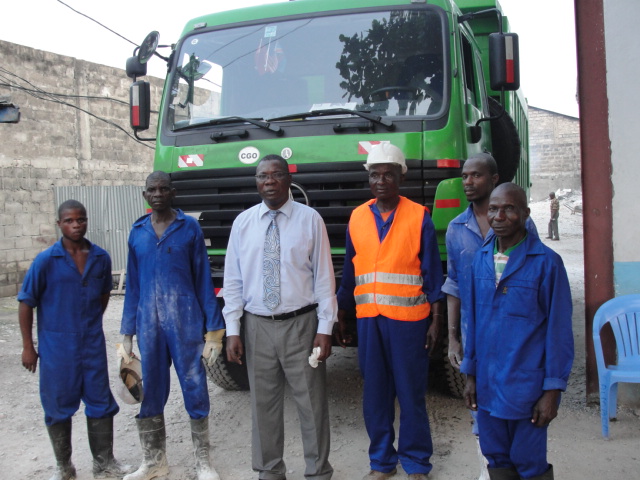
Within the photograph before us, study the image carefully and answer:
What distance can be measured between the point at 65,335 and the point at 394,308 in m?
1.79

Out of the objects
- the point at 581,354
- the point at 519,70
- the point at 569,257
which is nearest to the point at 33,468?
the point at 519,70

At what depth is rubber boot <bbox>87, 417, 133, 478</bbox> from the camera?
3615 millimetres

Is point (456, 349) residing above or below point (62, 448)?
above

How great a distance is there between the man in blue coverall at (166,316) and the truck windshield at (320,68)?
122cm

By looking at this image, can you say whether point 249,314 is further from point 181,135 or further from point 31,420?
point 31,420

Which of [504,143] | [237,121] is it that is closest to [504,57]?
[504,143]

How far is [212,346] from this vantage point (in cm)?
354

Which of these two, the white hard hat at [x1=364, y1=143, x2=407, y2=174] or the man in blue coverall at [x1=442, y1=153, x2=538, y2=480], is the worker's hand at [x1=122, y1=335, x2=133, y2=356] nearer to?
the white hard hat at [x1=364, y1=143, x2=407, y2=174]

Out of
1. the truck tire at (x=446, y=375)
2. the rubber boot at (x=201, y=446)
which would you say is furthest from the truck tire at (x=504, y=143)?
the rubber boot at (x=201, y=446)

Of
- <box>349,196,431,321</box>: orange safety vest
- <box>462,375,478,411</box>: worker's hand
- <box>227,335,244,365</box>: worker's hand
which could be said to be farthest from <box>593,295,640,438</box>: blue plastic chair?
<box>227,335,244,365</box>: worker's hand

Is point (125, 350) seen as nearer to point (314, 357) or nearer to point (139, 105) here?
point (314, 357)

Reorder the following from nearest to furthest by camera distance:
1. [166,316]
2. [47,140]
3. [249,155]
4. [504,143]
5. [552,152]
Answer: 1. [166,316]
2. [249,155]
3. [504,143]
4. [47,140]
5. [552,152]

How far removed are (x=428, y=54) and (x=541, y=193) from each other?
92.9ft

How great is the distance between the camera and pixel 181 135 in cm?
462
